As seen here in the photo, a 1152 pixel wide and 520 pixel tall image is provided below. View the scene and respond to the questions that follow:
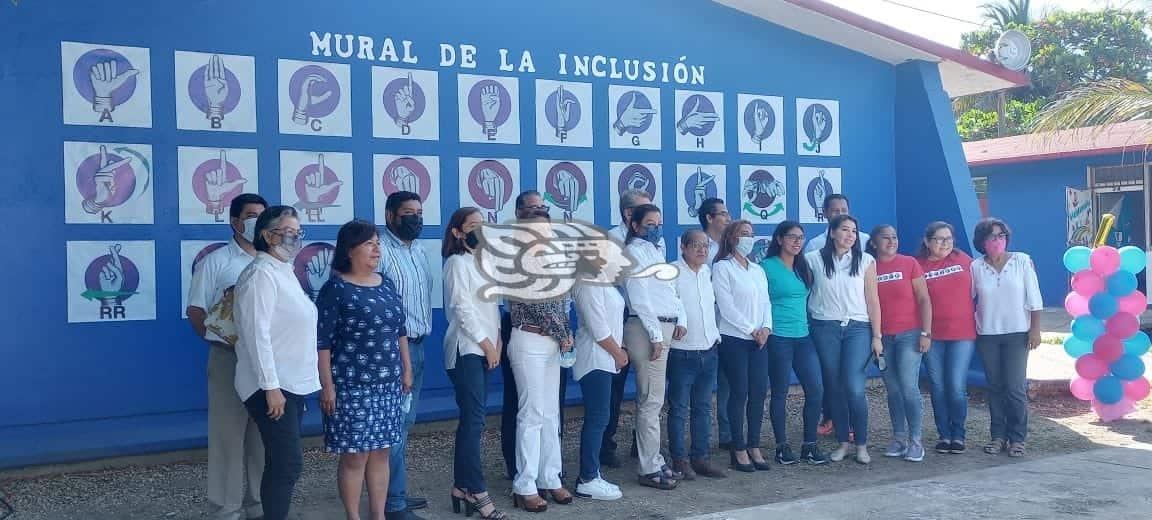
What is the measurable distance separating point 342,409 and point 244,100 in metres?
3.04

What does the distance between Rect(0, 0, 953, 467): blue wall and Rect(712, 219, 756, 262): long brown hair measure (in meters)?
1.82

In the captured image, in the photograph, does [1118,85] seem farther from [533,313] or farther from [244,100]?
[244,100]

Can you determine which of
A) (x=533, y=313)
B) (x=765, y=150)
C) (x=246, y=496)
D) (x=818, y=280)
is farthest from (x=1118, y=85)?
(x=246, y=496)

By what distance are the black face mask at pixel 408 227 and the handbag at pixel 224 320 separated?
899mm

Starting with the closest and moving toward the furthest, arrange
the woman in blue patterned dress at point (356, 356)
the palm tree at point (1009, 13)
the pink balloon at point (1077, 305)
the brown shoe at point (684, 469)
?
the woman in blue patterned dress at point (356, 356) → the brown shoe at point (684, 469) → the pink balloon at point (1077, 305) → the palm tree at point (1009, 13)

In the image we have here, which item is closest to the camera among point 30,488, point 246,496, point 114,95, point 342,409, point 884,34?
point 342,409

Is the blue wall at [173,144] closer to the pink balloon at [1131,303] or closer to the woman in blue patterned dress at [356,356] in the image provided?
the woman in blue patterned dress at [356,356]

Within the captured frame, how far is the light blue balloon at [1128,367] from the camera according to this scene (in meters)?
7.74

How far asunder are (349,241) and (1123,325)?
6178 millimetres

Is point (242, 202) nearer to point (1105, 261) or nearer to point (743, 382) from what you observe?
point (743, 382)

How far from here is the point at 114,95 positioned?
6.34 m

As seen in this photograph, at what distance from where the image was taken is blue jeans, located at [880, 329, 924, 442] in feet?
21.7
